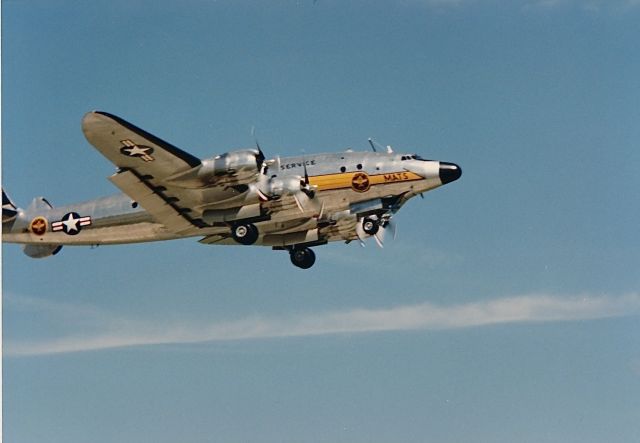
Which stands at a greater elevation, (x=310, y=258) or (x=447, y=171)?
(x=447, y=171)

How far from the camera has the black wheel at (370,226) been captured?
25734 millimetres

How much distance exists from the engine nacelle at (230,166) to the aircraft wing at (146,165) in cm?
31

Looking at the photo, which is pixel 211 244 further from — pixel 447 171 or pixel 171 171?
pixel 447 171

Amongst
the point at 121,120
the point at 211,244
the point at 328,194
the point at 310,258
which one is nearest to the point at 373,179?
the point at 328,194

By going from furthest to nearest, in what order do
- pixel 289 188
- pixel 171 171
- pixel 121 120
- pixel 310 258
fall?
1. pixel 310 258
2. pixel 289 188
3. pixel 171 171
4. pixel 121 120

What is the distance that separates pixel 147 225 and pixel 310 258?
17.8 feet

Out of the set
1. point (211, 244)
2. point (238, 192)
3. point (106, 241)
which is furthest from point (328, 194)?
point (106, 241)

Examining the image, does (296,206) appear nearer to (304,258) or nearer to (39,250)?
(304,258)

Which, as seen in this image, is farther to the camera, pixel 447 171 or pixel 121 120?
pixel 447 171

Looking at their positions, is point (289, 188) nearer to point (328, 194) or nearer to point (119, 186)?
point (328, 194)

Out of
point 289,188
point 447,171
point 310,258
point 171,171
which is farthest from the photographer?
point 310,258

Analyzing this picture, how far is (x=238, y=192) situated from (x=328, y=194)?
2.99m

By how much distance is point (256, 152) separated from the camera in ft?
74.0

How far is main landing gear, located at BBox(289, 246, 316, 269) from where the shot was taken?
88.9 feet
